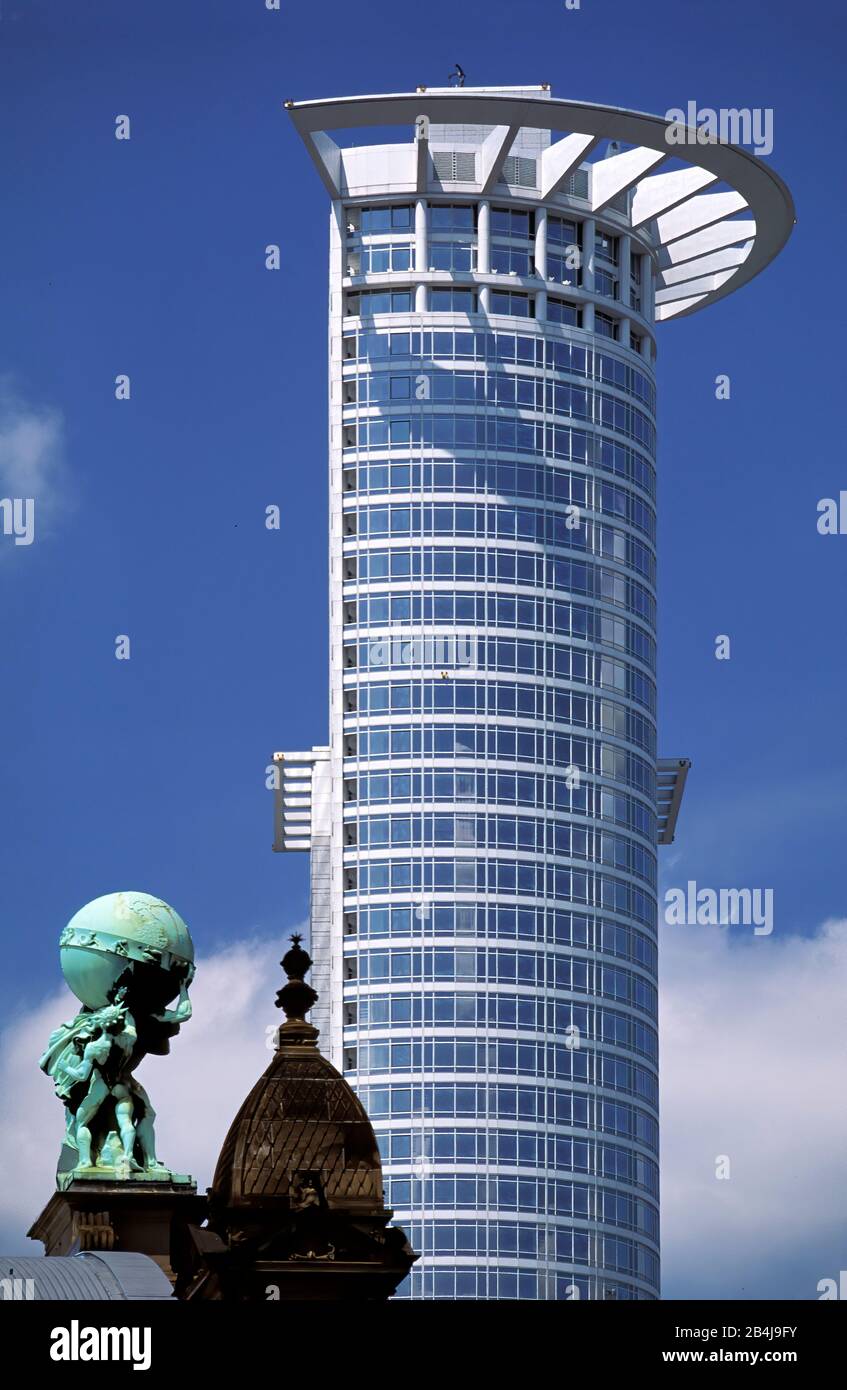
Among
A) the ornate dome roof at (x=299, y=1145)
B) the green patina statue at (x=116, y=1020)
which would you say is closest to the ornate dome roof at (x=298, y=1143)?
the ornate dome roof at (x=299, y=1145)

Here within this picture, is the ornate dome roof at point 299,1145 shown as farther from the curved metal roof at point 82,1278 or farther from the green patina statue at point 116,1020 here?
the green patina statue at point 116,1020

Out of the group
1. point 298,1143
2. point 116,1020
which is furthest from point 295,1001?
point 116,1020

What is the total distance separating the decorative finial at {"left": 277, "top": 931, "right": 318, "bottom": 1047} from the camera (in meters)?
87.8

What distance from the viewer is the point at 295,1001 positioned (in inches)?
3492

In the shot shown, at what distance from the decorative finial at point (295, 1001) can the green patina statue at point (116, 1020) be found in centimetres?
1134

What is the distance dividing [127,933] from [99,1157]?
6.66 m

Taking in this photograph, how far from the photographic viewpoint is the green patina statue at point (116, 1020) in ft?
328

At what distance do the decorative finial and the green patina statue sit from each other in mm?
11339

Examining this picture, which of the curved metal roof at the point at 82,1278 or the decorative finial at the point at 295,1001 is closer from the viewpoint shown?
the curved metal roof at the point at 82,1278

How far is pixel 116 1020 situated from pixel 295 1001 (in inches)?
519

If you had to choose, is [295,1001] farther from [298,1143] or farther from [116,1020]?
[116,1020]
